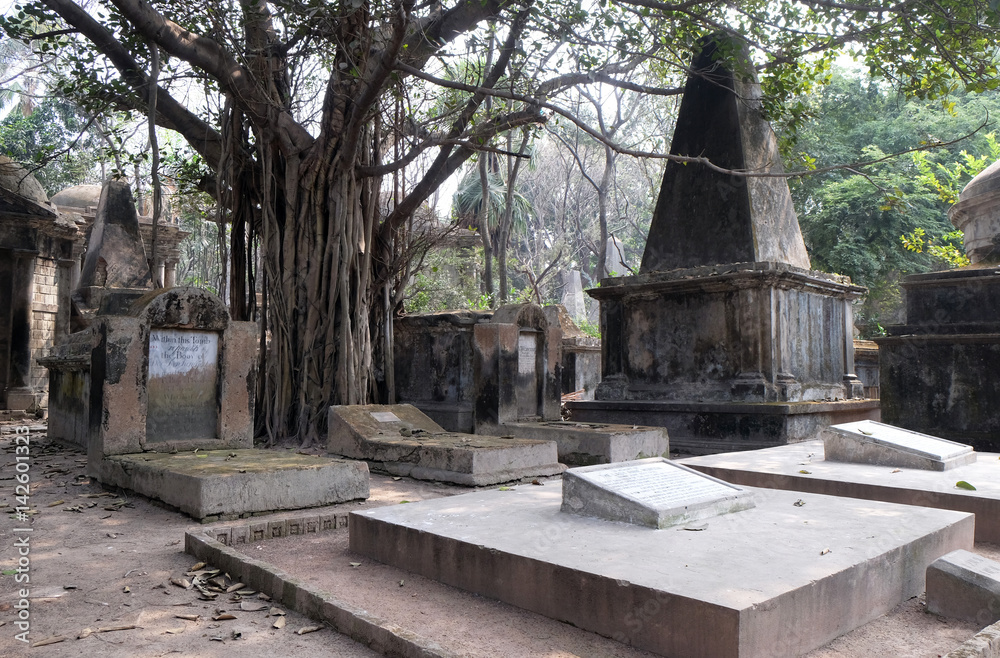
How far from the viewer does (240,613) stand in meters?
2.83

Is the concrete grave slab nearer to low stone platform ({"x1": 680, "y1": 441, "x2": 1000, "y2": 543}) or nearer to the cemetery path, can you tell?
low stone platform ({"x1": 680, "y1": 441, "x2": 1000, "y2": 543})

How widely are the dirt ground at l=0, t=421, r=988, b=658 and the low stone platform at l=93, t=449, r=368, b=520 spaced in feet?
1.08

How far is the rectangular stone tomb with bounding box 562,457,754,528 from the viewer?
3320 millimetres

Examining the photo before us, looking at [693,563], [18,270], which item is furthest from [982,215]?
[18,270]

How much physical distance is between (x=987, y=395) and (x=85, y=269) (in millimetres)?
11234

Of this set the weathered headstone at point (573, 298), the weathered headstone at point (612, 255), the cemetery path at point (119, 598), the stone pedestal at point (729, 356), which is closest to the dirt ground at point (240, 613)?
the cemetery path at point (119, 598)

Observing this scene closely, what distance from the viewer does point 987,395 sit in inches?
274

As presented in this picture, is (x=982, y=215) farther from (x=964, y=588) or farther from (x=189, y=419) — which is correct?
(x=189, y=419)

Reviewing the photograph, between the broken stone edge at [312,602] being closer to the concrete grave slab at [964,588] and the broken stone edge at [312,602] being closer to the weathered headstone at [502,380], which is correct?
the concrete grave slab at [964,588]

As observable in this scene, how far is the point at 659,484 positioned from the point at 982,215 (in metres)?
7.32

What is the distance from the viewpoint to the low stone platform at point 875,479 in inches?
156

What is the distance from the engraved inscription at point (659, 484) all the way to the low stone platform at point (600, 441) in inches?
102

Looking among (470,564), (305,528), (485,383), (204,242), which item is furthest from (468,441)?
(204,242)

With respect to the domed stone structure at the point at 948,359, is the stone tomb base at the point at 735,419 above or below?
below
